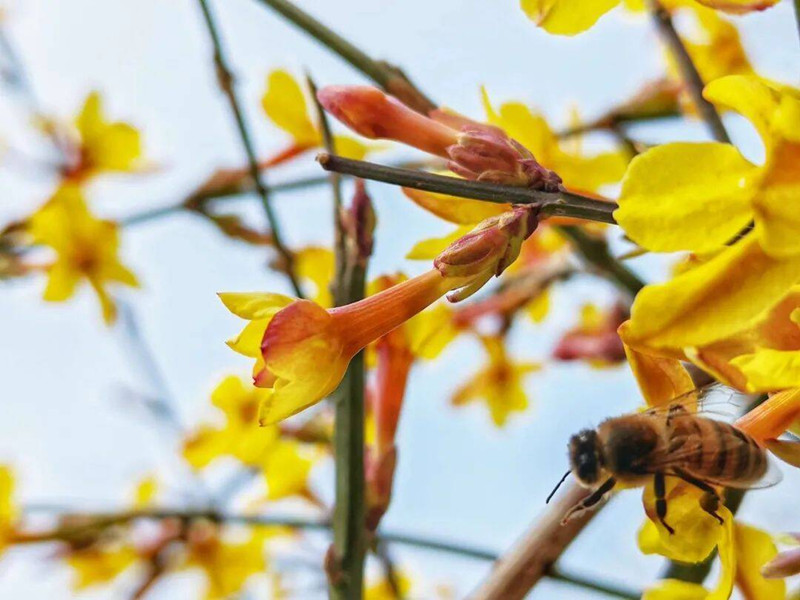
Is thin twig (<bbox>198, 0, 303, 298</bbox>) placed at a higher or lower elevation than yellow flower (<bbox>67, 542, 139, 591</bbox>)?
higher

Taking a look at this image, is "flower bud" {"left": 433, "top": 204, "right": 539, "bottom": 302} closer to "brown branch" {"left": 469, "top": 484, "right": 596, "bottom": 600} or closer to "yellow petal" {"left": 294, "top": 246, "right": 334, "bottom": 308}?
"brown branch" {"left": 469, "top": 484, "right": 596, "bottom": 600}

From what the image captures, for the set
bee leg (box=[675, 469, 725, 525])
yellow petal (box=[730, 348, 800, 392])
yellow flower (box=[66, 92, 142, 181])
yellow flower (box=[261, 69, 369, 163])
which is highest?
yellow flower (box=[66, 92, 142, 181])

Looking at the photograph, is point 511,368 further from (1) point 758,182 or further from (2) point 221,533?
(1) point 758,182

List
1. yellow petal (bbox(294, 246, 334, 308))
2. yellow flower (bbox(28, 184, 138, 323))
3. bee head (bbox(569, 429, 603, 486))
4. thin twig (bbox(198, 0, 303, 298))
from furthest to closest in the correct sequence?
yellow flower (bbox(28, 184, 138, 323)), yellow petal (bbox(294, 246, 334, 308)), thin twig (bbox(198, 0, 303, 298)), bee head (bbox(569, 429, 603, 486))

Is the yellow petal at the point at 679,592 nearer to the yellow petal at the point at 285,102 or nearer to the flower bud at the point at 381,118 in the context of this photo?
the flower bud at the point at 381,118

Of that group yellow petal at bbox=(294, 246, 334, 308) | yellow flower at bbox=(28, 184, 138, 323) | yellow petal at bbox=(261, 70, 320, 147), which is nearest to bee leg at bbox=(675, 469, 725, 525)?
yellow petal at bbox=(261, 70, 320, 147)

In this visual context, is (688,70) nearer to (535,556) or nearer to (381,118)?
(381,118)

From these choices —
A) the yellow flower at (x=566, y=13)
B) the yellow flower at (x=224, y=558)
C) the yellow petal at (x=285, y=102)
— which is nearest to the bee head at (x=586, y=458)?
the yellow flower at (x=566, y=13)
